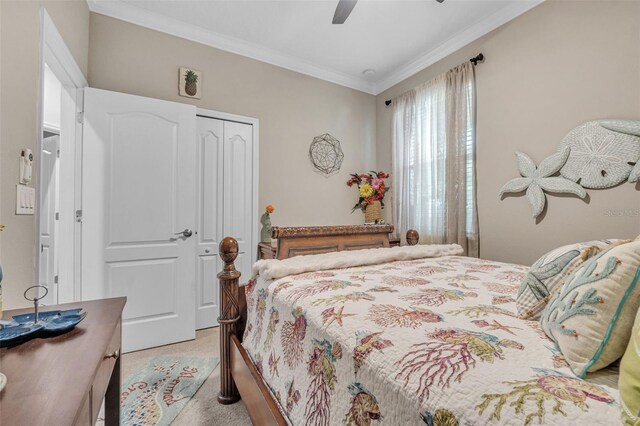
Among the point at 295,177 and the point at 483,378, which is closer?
the point at 483,378

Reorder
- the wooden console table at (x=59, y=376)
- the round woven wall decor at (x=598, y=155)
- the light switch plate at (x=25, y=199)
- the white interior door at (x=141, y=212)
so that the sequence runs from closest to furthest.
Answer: the wooden console table at (x=59, y=376)
the light switch plate at (x=25, y=199)
the round woven wall decor at (x=598, y=155)
the white interior door at (x=141, y=212)

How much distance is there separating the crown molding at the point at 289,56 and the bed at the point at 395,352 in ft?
7.57

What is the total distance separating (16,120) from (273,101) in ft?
7.55

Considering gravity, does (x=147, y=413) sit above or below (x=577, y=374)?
below

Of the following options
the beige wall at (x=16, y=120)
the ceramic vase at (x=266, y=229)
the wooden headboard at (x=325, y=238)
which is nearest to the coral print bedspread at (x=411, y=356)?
the wooden headboard at (x=325, y=238)

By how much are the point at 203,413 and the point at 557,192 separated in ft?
9.16

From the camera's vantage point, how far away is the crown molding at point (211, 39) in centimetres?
248

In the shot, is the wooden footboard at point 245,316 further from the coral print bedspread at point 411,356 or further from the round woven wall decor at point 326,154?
the round woven wall decor at point 326,154

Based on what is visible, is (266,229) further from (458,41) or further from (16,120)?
(458,41)

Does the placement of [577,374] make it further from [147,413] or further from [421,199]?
[421,199]

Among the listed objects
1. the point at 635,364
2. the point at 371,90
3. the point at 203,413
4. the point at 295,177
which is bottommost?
the point at 203,413

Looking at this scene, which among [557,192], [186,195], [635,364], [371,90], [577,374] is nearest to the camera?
[635,364]

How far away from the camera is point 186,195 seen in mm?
2590

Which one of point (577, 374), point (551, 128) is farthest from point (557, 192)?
point (577, 374)
